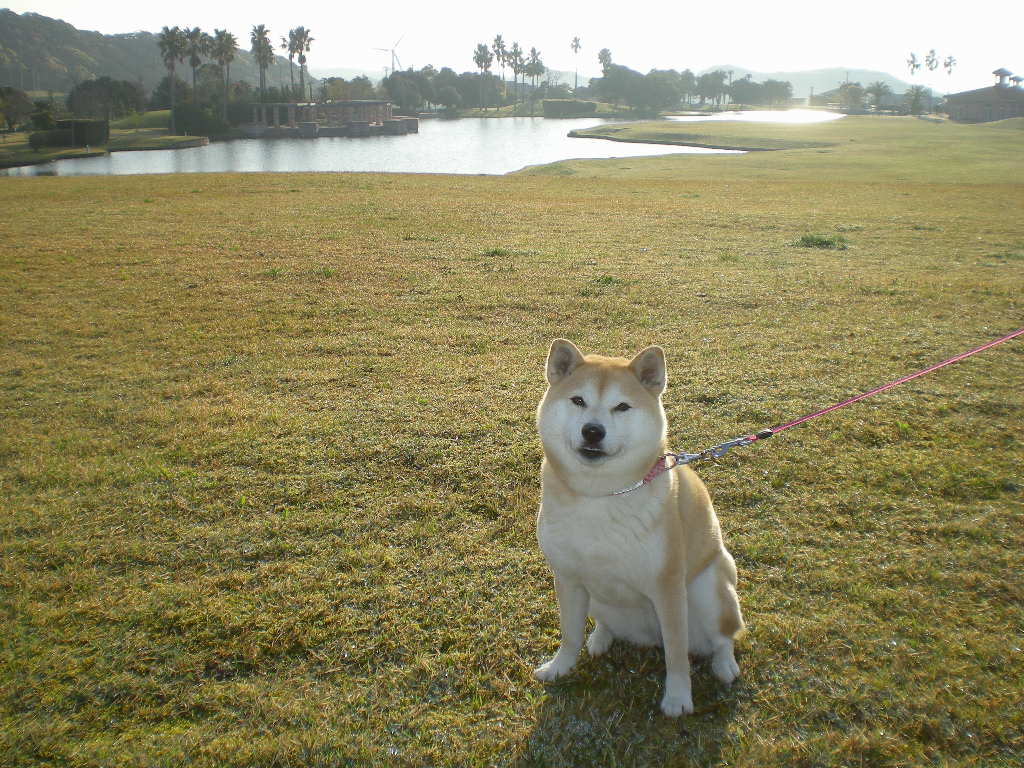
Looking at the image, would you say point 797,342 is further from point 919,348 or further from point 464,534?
point 464,534

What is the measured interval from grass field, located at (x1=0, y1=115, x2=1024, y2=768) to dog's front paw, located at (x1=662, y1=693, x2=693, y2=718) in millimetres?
62

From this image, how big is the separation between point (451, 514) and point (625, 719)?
7.15 ft

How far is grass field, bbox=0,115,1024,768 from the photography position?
3322 millimetres

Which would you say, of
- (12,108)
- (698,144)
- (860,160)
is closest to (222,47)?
(12,108)

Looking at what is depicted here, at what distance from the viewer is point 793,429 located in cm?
650

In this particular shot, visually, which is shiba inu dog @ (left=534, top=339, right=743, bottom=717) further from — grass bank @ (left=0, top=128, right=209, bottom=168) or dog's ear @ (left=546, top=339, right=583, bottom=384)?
grass bank @ (left=0, top=128, right=209, bottom=168)

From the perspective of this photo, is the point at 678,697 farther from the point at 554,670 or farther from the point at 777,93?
the point at 777,93

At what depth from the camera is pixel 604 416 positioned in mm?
3072

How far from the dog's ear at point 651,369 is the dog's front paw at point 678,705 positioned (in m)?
1.42

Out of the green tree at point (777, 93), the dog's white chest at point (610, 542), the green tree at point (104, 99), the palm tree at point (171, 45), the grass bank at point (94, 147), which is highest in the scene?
the green tree at point (777, 93)

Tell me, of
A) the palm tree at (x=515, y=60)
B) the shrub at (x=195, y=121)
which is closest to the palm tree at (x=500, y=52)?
the palm tree at (x=515, y=60)

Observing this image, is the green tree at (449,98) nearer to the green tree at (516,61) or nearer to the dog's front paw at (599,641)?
the green tree at (516,61)

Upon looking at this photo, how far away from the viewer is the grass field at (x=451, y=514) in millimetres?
3322

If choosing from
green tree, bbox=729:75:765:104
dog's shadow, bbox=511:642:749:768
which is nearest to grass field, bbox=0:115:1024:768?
dog's shadow, bbox=511:642:749:768
